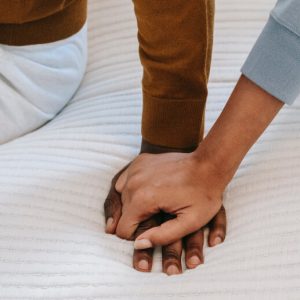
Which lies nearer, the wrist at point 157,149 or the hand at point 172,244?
→ the hand at point 172,244

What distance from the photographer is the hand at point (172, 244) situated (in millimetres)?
905

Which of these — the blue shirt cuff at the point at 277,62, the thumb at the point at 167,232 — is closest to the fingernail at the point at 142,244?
the thumb at the point at 167,232

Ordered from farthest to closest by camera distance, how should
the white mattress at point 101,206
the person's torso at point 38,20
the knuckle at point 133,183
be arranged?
the person's torso at point 38,20
the knuckle at point 133,183
the white mattress at point 101,206

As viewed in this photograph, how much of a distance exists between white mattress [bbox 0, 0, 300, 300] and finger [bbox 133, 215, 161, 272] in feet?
0.04

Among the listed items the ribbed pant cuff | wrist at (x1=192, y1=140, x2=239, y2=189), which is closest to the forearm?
wrist at (x1=192, y1=140, x2=239, y2=189)

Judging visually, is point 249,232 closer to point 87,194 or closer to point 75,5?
point 87,194

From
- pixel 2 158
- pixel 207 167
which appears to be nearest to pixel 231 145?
pixel 207 167

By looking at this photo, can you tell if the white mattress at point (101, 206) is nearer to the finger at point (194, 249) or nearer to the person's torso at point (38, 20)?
the finger at point (194, 249)

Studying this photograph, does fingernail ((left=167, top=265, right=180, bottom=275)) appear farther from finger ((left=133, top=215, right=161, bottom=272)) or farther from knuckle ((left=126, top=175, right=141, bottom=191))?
knuckle ((left=126, top=175, right=141, bottom=191))

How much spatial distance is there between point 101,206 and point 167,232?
15cm

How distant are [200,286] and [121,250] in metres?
0.14

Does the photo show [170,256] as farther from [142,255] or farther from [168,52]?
[168,52]

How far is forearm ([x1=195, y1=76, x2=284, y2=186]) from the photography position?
0.92 meters

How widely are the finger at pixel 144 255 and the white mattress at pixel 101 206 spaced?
12 mm
